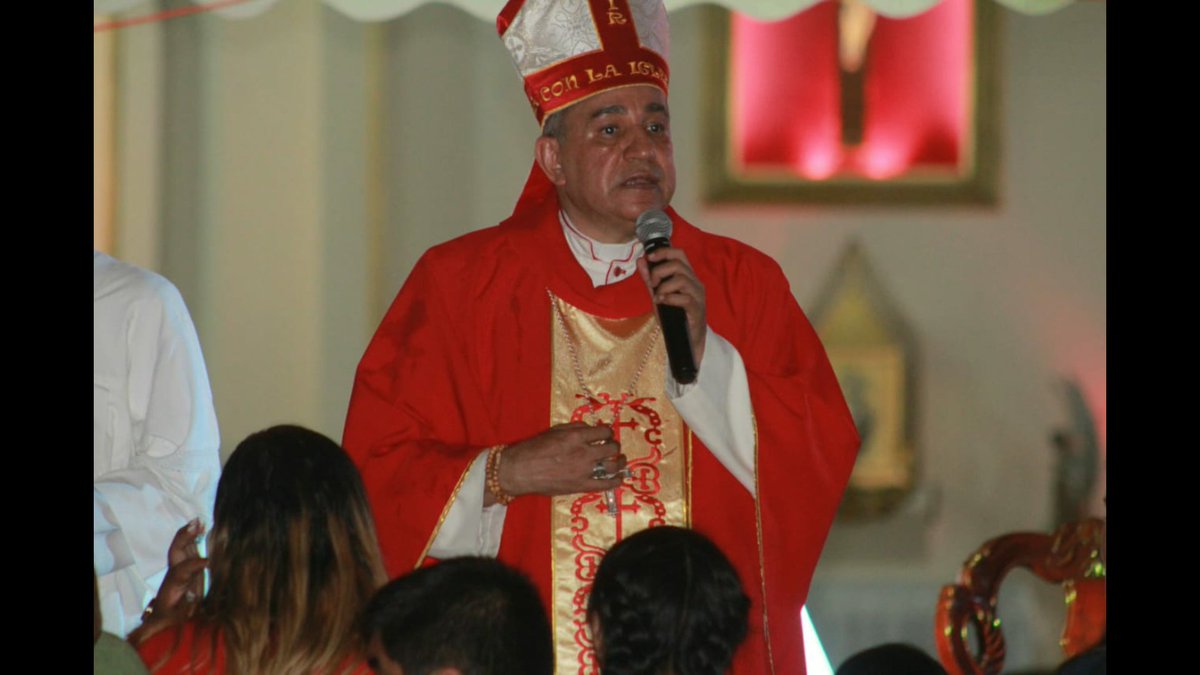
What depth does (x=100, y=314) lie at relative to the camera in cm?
411

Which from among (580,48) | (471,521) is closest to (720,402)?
(471,521)

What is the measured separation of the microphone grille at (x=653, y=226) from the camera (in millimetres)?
3371

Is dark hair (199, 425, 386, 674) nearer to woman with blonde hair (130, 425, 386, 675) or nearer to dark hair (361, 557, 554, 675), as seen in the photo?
woman with blonde hair (130, 425, 386, 675)

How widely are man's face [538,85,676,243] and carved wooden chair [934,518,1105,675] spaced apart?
105 centimetres

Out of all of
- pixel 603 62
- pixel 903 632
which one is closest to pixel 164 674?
pixel 603 62

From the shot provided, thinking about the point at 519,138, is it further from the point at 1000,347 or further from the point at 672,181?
the point at 672,181

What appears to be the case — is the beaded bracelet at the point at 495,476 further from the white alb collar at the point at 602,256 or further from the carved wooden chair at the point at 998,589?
the carved wooden chair at the point at 998,589

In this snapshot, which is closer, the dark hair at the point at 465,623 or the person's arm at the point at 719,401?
the dark hair at the point at 465,623

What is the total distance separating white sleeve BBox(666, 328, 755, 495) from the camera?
11.4ft

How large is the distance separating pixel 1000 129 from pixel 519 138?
6.60 feet

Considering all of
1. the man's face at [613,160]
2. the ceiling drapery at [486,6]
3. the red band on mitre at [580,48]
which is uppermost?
the ceiling drapery at [486,6]

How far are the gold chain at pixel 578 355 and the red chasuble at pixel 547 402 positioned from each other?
13 millimetres

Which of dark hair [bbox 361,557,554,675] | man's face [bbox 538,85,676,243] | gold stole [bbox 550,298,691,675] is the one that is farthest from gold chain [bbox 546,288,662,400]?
dark hair [bbox 361,557,554,675]

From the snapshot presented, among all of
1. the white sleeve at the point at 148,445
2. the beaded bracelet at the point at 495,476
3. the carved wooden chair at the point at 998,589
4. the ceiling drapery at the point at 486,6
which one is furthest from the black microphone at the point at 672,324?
the ceiling drapery at the point at 486,6
